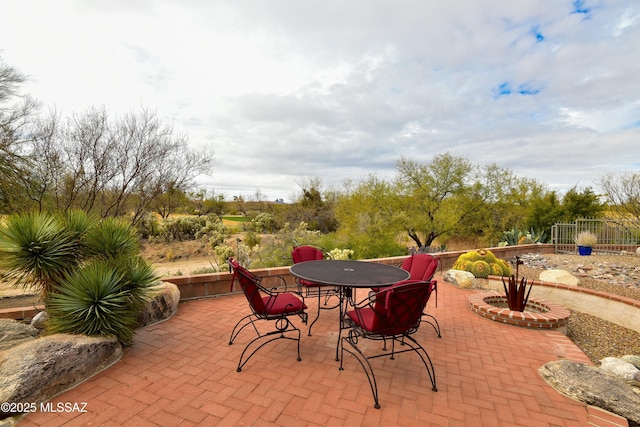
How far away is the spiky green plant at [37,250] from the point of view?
281 cm

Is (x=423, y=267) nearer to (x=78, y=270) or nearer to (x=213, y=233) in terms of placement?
(x=78, y=270)

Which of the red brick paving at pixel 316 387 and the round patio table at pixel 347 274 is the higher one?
the round patio table at pixel 347 274

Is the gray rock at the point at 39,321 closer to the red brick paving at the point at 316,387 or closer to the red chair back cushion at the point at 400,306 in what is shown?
the red brick paving at the point at 316,387

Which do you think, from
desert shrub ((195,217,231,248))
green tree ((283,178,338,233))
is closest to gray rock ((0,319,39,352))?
desert shrub ((195,217,231,248))

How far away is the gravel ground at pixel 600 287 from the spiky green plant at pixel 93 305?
5.31 meters

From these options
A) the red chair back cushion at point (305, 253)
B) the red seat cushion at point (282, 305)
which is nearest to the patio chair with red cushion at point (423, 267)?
the red chair back cushion at point (305, 253)

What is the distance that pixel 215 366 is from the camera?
271 centimetres

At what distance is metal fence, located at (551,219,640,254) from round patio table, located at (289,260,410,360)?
11671 millimetres

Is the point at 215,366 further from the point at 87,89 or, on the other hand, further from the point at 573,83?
the point at 573,83

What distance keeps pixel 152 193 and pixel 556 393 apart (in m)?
11.8

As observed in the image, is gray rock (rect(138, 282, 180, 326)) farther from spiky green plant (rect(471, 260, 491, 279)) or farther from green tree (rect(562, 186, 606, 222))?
green tree (rect(562, 186, 606, 222))

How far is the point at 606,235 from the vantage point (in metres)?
12.0

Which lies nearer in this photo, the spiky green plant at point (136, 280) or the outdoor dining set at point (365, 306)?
the outdoor dining set at point (365, 306)

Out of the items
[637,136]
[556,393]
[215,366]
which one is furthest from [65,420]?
[637,136]
